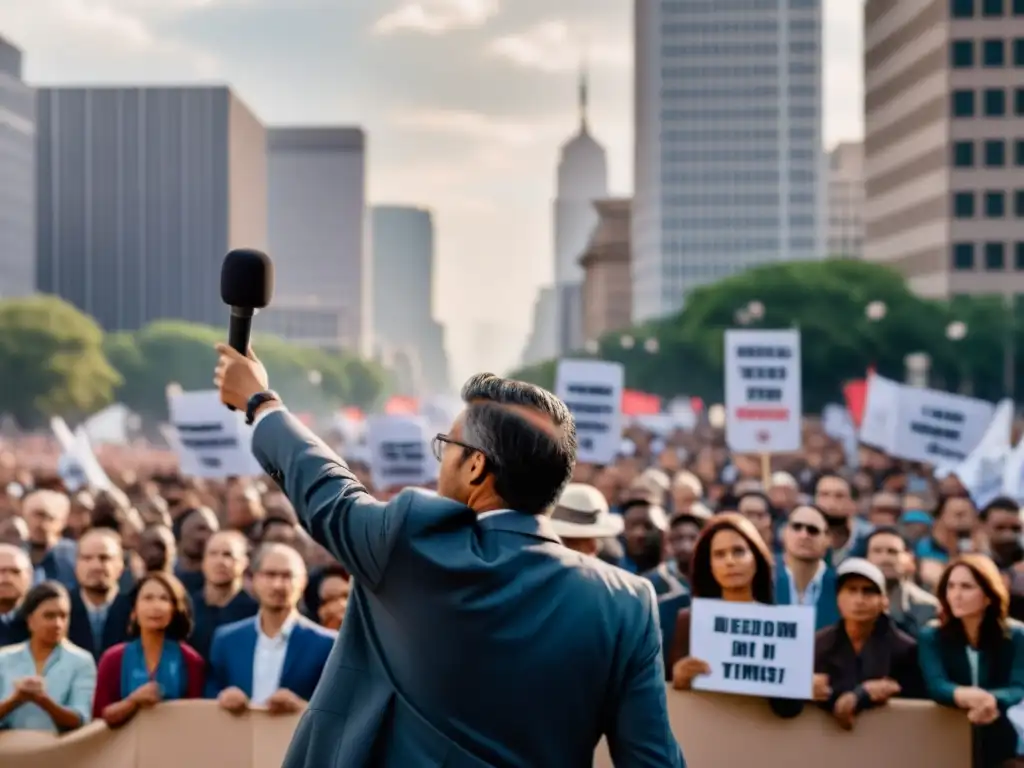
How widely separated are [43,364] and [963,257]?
46886mm

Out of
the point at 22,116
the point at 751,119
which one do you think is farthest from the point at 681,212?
the point at 22,116

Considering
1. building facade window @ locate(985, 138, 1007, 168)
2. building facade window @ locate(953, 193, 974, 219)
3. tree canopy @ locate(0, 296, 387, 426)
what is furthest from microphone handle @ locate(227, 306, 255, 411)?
tree canopy @ locate(0, 296, 387, 426)

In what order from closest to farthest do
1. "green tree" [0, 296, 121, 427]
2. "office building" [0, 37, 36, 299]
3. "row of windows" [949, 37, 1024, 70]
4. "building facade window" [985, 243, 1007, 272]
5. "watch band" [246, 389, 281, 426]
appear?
"watch band" [246, 389, 281, 426] → "building facade window" [985, 243, 1007, 272] → "row of windows" [949, 37, 1024, 70] → "green tree" [0, 296, 121, 427] → "office building" [0, 37, 36, 299]

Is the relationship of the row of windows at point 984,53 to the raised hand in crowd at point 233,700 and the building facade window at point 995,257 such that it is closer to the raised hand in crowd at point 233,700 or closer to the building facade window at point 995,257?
the building facade window at point 995,257

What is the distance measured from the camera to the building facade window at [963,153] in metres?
90.6

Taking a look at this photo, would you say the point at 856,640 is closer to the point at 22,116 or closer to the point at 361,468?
the point at 361,468

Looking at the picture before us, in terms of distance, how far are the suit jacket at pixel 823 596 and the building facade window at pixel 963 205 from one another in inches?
3314

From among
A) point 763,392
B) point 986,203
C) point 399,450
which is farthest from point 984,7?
point 399,450

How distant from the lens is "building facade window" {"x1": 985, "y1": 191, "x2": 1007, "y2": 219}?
89.1 meters

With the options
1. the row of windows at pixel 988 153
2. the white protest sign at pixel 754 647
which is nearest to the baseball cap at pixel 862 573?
the white protest sign at pixel 754 647

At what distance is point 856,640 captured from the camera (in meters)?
7.13

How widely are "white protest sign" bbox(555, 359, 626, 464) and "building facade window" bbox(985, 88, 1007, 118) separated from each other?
3021 inches

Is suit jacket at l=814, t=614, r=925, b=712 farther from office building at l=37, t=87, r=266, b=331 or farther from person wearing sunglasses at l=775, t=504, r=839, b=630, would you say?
office building at l=37, t=87, r=266, b=331

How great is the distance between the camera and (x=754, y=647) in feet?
21.3
